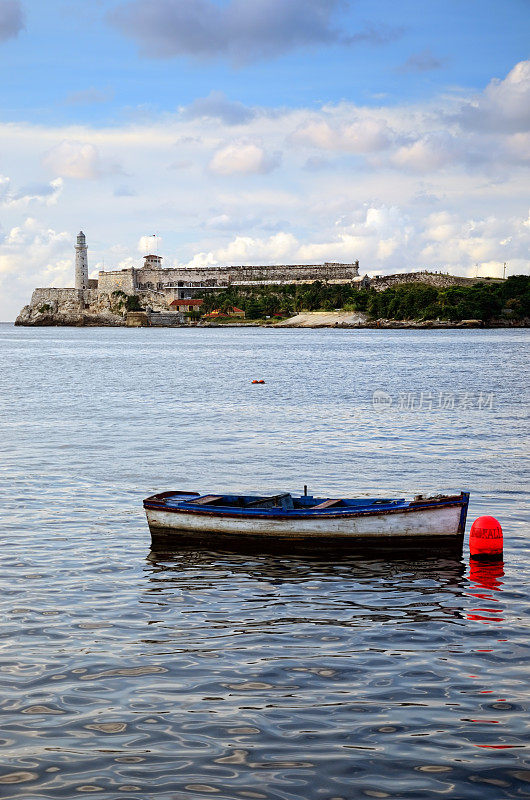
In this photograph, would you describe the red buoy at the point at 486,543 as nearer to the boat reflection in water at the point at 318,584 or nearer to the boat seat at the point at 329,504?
the boat reflection in water at the point at 318,584

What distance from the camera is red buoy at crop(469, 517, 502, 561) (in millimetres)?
13664

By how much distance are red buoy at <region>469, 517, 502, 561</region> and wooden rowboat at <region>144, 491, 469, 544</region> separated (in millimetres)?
369

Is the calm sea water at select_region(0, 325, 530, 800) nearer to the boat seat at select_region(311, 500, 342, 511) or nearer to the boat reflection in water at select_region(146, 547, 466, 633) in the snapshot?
the boat reflection in water at select_region(146, 547, 466, 633)

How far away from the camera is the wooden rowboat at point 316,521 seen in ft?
45.4

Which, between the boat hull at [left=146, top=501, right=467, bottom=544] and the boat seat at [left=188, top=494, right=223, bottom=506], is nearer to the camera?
the boat hull at [left=146, top=501, right=467, bottom=544]

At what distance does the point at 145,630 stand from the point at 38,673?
5.31 feet

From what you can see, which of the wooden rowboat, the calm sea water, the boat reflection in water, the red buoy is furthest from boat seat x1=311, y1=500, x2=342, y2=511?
the red buoy

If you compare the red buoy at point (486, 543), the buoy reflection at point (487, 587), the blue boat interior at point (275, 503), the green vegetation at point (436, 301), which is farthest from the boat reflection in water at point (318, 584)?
the green vegetation at point (436, 301)

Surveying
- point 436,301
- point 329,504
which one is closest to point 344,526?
point 329,504

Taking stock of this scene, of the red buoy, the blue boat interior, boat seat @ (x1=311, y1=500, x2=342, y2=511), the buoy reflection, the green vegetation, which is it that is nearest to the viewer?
the buoy reflection

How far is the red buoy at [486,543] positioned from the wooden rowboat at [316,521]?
37 centimetres

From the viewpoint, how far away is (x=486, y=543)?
13664 mm

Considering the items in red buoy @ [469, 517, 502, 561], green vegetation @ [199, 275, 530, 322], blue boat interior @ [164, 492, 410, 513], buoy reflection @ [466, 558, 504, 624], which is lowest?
buoy reflection @ [466, 558, 504, 624]

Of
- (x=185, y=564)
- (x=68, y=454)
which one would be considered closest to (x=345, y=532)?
Result: (x=185, y=564)
